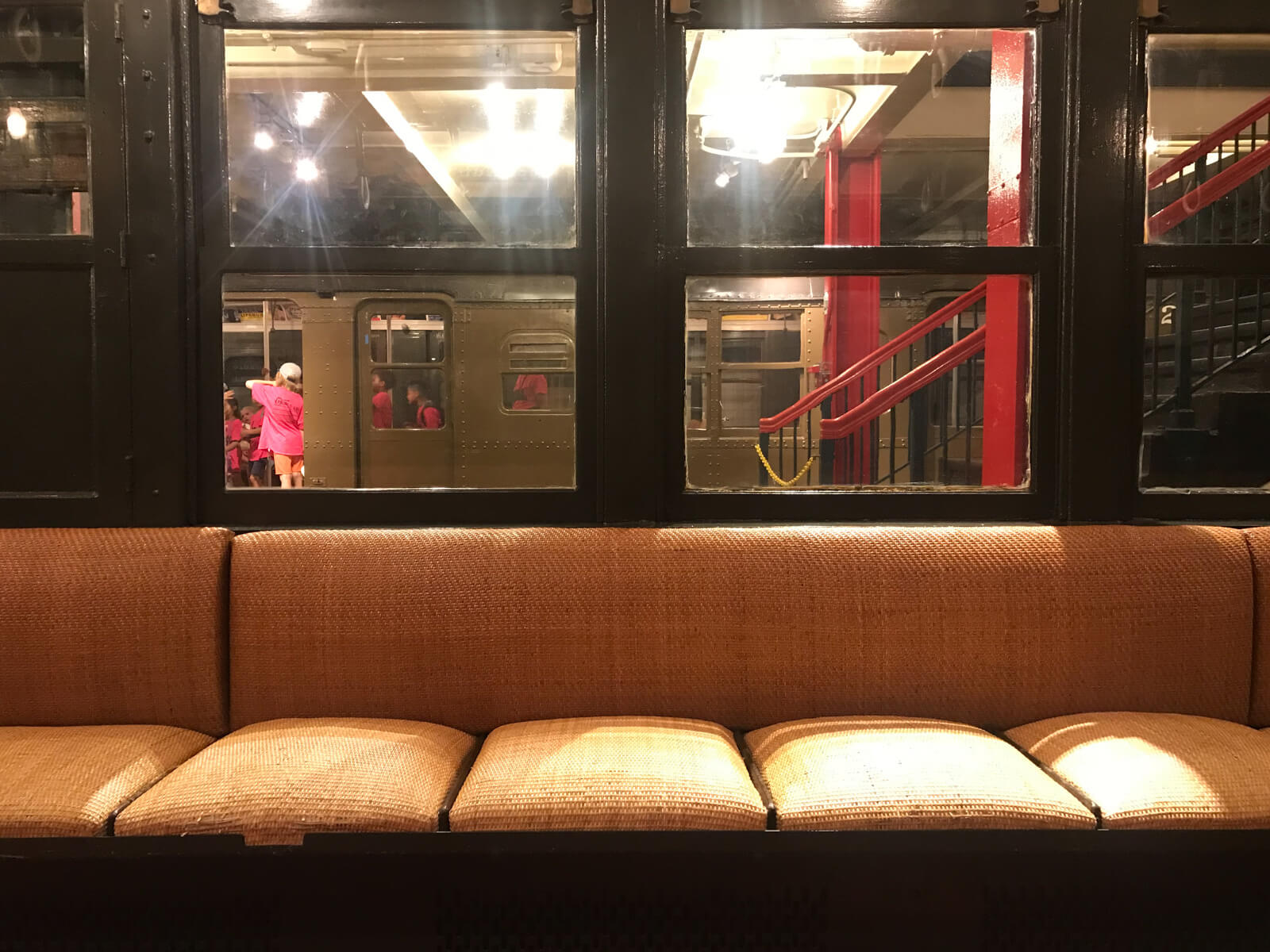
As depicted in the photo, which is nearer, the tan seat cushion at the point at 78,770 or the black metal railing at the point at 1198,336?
the tan seat cushion at the point at 78,770

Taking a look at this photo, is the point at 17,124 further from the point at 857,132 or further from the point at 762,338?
the point at 762,338

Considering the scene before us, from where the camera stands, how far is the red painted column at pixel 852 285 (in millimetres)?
5668

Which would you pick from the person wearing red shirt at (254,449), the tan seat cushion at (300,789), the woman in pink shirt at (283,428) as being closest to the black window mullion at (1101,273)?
the tan seat cushion at (300,789)

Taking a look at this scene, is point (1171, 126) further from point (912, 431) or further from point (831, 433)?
point (831, 433)

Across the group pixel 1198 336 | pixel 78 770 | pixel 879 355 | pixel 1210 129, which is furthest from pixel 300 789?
pixel 1210 129

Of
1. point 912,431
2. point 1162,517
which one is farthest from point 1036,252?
point 912,431

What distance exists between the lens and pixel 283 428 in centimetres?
573

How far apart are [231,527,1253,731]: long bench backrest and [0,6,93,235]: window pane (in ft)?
3.74

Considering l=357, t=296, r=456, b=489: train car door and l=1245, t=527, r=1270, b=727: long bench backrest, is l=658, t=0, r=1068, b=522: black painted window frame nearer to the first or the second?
l=1245, t=527, r=1270, b=727: long bench backrest

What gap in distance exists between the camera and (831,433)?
441 cm

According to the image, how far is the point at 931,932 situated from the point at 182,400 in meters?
2.10

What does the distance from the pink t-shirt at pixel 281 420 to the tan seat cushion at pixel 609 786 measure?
14.7 ft

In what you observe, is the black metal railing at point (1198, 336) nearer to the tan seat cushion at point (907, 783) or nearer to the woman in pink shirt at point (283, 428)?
the tan seat cushion at point (907, 783)

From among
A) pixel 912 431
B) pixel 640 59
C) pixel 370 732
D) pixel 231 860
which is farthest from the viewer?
pixel 912 431
